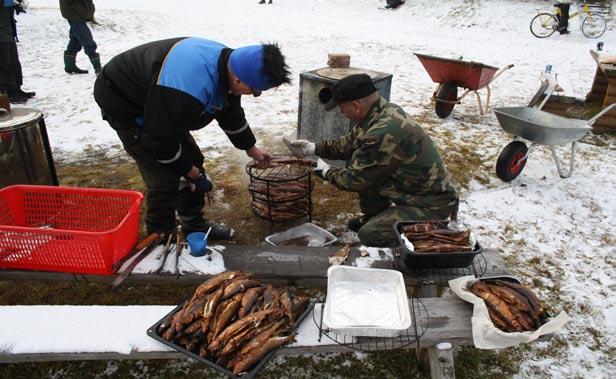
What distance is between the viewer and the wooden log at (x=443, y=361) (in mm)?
2387

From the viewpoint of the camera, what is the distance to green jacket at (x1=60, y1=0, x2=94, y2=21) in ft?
28.3

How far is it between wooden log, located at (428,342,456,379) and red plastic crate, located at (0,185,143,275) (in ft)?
7.00

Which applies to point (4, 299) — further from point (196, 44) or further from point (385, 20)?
point (385, 20)

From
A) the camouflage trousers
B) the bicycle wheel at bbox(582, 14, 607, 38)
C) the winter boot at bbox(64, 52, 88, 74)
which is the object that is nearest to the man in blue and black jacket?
the camouflage trousers

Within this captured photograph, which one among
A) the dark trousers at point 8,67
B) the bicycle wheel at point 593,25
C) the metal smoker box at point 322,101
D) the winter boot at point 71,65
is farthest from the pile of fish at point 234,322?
the bicycle wheel at point 593,25

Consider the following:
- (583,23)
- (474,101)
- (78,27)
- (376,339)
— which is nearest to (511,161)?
(474,101)

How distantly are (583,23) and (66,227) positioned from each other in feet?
59.3

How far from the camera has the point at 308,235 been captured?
4293mm

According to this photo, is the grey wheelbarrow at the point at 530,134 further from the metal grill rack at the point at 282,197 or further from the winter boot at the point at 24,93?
the winter boot at the point at 24,93

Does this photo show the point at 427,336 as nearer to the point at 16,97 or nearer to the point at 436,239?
the point at 436,239

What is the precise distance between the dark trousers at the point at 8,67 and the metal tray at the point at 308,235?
248 inches

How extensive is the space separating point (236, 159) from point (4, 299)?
10.9 ft

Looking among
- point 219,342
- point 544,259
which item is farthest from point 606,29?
point 219,342

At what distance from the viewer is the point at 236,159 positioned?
6.10 meters
